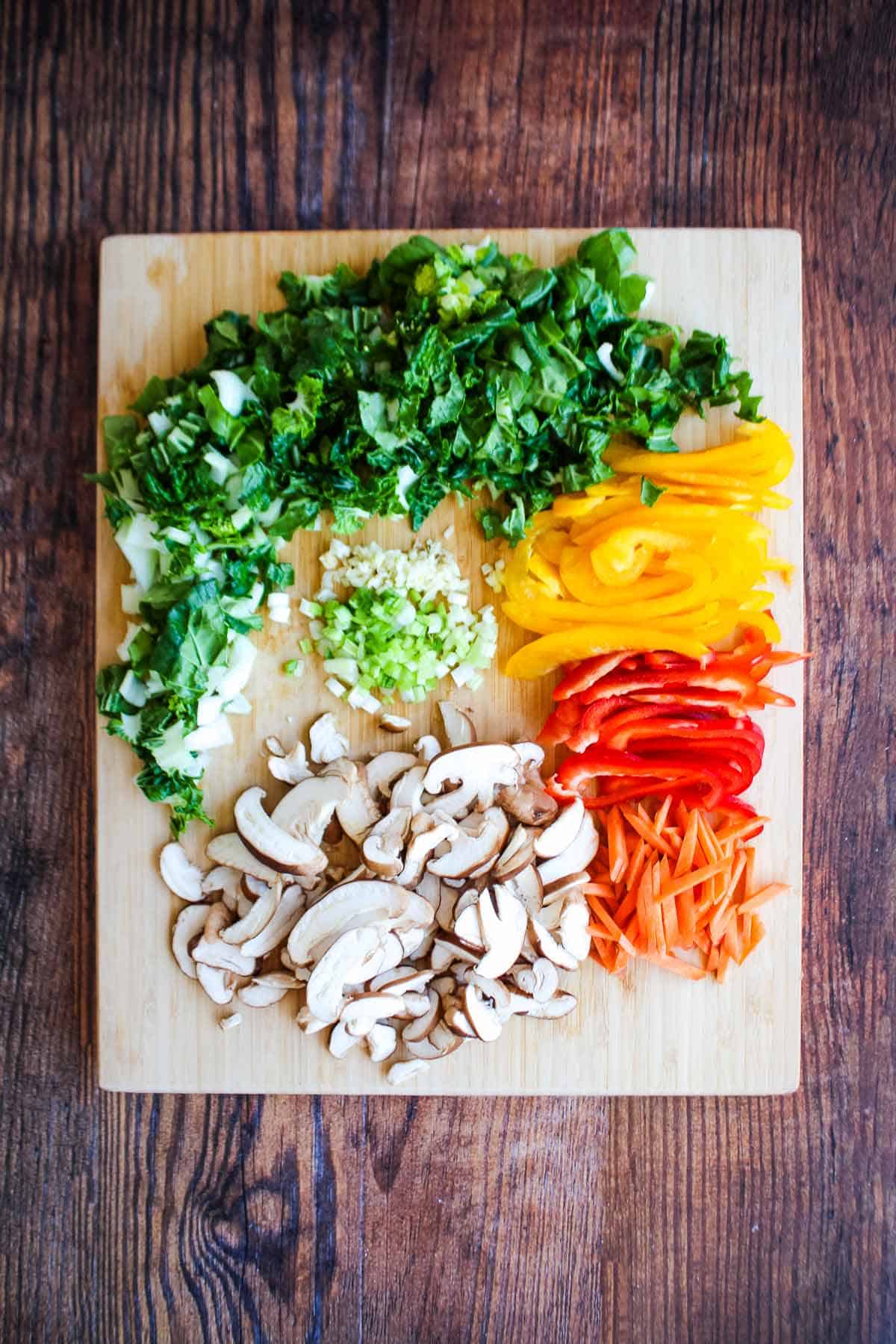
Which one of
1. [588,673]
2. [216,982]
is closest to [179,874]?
[216,982]

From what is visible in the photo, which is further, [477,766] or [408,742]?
[408,742]

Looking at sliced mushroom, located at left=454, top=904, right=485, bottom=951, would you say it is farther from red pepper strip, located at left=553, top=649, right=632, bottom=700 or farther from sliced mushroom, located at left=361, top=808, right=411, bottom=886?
red pepper strip, located at left=553, top=649, right=632, bottom=700

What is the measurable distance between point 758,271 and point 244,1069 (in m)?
2.23

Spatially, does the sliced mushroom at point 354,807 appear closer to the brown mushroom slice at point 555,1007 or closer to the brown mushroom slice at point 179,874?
the brown mushroom slice at point 179,874

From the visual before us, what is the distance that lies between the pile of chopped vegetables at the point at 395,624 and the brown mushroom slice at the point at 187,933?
1.99ft

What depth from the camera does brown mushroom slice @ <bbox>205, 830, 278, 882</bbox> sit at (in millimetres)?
2061

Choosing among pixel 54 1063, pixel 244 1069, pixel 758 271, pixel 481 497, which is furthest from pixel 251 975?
pixel 758 271

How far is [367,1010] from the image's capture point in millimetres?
2018

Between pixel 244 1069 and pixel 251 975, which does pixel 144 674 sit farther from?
pixel 244 1069

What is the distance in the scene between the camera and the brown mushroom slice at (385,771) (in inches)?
82.7

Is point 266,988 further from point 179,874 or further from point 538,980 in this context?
point 538,980

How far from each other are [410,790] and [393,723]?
A: 16cm

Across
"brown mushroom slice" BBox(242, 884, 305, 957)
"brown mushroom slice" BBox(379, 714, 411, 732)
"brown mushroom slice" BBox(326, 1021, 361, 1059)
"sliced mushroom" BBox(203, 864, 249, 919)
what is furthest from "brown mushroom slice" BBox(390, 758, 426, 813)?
"brown mushroom slice" BBox(326, 1021, 361, 1059)

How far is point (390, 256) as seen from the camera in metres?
2.01
